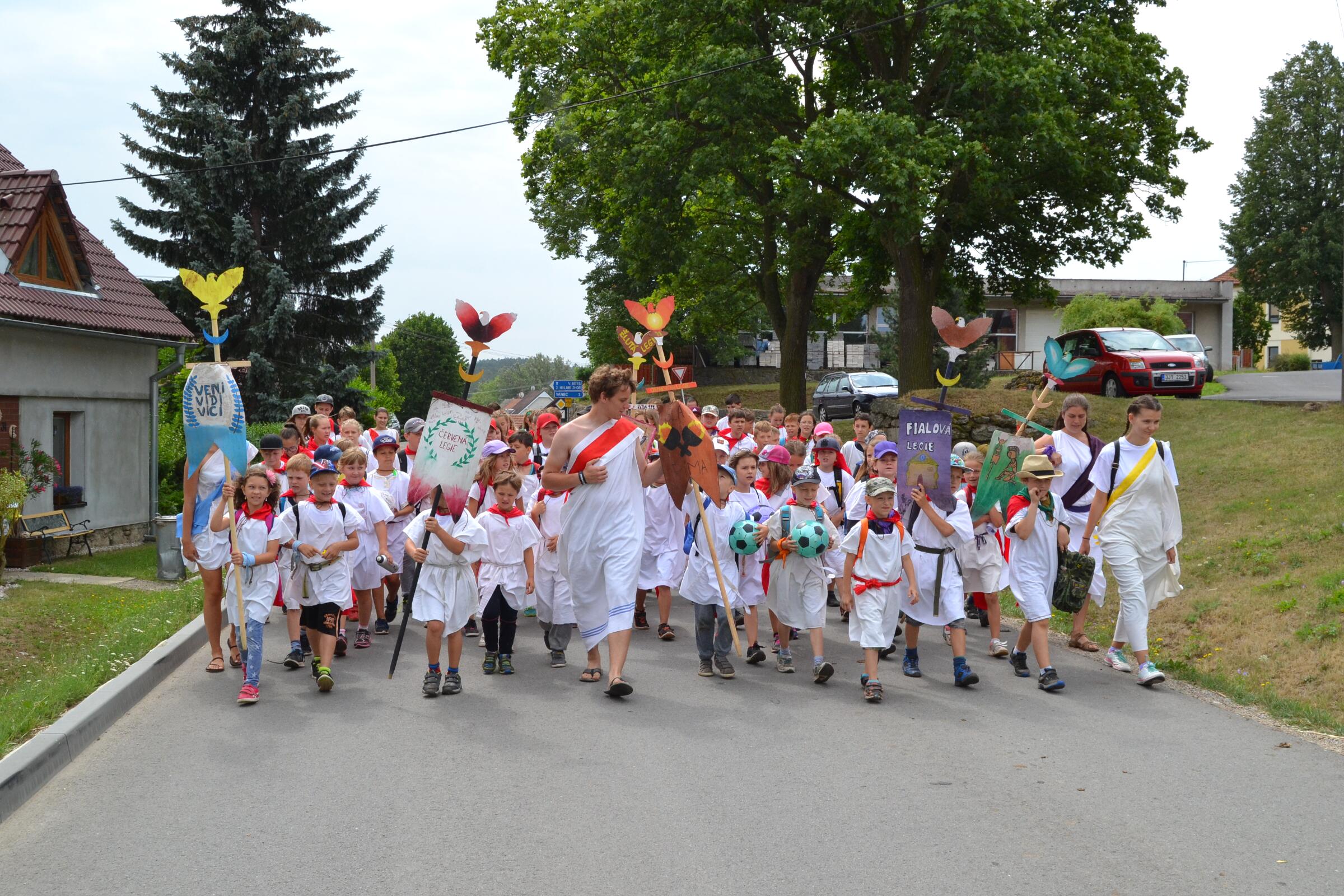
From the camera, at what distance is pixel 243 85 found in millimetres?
29094

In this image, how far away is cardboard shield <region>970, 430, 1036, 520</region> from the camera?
9.04 meters

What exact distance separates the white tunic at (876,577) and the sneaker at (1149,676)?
1.68 m

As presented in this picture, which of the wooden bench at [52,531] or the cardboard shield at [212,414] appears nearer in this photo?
the cardboard shield at [212,414]

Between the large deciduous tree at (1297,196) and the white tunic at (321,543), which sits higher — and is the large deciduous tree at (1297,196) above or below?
above

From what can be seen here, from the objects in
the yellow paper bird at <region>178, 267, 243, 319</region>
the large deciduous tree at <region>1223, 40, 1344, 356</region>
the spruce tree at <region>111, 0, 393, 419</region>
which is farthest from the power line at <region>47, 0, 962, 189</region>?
the large deciduous tree at <region>1223, 40, 1344, 356</region>

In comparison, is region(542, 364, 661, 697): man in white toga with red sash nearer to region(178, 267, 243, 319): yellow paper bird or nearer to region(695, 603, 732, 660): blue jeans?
region(695, 603, 732, 660): blue jeans

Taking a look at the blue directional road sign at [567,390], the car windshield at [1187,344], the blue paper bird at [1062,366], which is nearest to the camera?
the blue paper bird at [1062,366]

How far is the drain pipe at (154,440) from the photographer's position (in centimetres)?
2225

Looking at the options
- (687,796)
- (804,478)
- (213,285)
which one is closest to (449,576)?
(804,478)

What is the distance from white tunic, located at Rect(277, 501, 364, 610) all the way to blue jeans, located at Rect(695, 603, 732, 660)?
97.9 inches

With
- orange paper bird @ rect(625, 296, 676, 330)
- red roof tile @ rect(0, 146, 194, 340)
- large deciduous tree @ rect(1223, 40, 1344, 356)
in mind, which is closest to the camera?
orange paper bird @ rect(625, 296, 676, 330)

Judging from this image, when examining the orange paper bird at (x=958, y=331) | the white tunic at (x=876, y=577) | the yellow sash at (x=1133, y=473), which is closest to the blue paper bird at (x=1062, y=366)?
the orange paper bird at (x=958, y=331)

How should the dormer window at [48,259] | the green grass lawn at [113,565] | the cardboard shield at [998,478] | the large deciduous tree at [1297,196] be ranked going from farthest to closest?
the large deciduous tree at [1297,196] < the dormer window at [48,259] < the green grass lawn at [113,565] < the cardboard shield at [998,478]

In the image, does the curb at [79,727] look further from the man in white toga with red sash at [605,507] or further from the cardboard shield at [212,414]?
the man in white toga with red sash at [605,507]
